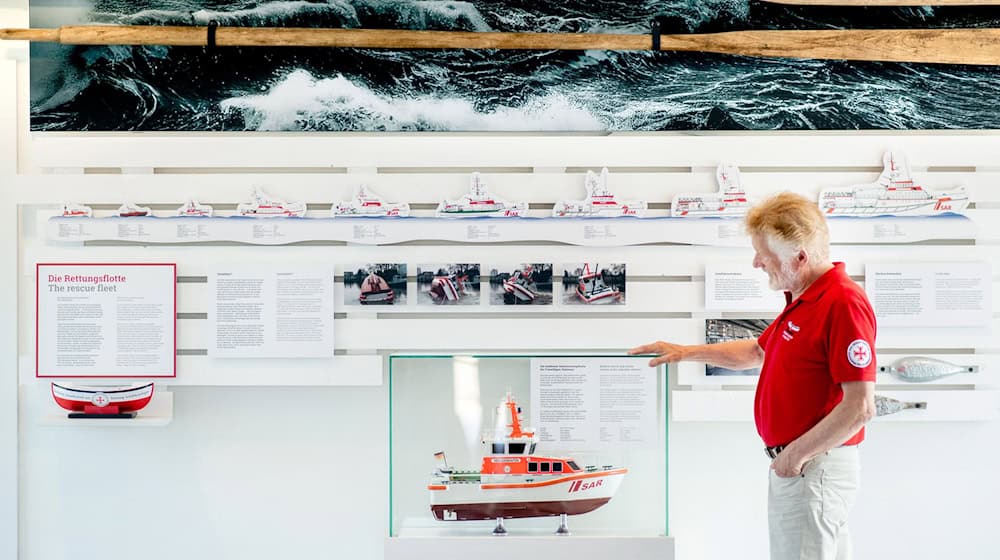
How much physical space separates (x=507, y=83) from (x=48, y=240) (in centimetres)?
187

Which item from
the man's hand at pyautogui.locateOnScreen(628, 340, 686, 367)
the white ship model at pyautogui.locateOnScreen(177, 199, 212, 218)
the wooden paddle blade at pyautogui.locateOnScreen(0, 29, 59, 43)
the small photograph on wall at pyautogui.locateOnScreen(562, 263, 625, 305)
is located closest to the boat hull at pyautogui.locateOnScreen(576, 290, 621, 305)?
the small photograph on wall at pyautogui.locateOnScreen(562, 263, 625, 305)

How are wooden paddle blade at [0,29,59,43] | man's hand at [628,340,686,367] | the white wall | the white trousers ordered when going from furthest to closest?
the white wall < wooden paddle blade at [0,29,59,43] < man's hand at [628,340,686,367] < the white trousers

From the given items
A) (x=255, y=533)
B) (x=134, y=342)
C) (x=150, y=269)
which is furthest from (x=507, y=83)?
(x=255, y=533)

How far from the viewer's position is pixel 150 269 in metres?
3.24

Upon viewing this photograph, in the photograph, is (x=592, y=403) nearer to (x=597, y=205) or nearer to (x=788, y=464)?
(x=788, y=464)

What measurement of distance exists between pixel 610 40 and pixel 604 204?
622mm

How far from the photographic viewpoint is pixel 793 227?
2.26 metres

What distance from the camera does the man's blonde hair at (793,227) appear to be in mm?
2262

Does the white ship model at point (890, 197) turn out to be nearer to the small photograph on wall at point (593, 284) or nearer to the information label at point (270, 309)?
the small photograph on wall at point (593, 284)

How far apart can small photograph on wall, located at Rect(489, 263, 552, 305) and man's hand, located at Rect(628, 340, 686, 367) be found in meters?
0.64

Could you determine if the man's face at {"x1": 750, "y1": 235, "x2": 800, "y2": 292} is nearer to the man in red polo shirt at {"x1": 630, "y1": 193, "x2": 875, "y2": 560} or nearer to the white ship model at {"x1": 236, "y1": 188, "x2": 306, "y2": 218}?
the man in red polo shirt at {"x1": 630, "y1": 193, "x2": 875, "y2": 560}

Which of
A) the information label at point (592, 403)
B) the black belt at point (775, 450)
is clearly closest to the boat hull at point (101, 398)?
the information label at point (592, 403)

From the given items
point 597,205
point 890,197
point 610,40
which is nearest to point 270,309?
point 597,205

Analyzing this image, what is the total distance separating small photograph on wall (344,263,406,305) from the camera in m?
3.25
